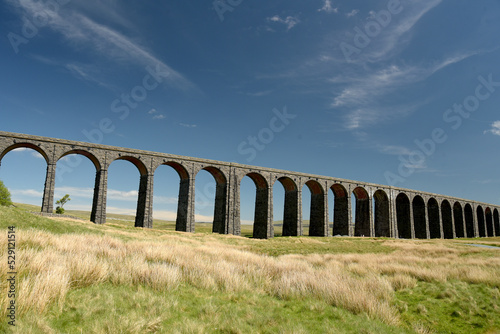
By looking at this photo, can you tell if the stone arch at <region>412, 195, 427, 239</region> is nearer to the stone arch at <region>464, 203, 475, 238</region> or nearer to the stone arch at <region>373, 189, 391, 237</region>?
the stone arch at <region>373, 189, 391, 237</region>

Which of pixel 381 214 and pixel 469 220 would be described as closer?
pixel 381 214

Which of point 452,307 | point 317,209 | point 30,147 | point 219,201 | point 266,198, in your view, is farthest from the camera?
point 317,209

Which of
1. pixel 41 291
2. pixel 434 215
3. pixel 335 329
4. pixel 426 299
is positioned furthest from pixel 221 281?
pixel 434 215

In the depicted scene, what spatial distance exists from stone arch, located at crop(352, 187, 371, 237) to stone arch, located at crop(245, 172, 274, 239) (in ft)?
59.8

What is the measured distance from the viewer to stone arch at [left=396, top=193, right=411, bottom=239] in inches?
2094

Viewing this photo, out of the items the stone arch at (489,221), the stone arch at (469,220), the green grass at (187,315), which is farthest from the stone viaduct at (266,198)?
the green grass at (187,315)

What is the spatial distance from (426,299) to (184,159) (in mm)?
29954

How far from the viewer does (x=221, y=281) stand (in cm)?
711

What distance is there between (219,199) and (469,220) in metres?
64.8

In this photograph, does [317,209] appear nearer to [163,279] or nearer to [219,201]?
[219,201]

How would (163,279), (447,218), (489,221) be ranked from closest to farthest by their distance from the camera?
(163,279)
(447,218)
(489,221)

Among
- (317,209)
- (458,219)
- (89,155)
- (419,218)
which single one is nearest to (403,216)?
(419,218)

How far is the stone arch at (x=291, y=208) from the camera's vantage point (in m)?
40.3

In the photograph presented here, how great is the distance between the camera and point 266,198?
39.0 metres
